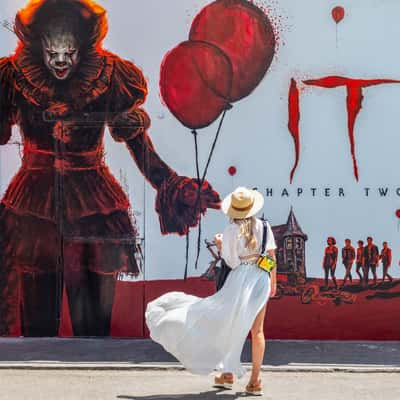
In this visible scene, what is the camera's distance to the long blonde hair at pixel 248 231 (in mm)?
8336

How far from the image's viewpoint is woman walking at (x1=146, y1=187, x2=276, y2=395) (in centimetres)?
821

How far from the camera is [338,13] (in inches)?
425

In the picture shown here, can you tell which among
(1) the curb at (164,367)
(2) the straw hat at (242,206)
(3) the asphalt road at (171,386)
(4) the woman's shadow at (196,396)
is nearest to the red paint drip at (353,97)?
(1) the curb at (164,367)

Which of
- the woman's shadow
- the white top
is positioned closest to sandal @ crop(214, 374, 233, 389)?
the woman's shadow

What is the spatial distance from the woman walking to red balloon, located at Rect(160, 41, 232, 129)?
270 cm

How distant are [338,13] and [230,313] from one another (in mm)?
4121

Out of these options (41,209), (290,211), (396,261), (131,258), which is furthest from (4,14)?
(396,261)

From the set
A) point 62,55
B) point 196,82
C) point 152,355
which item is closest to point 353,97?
point 196,82

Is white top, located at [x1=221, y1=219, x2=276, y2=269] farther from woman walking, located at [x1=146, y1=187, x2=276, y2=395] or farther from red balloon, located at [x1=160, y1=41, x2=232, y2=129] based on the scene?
red balloon, located at [x1=160, y1=41, x2=232, y2=129]

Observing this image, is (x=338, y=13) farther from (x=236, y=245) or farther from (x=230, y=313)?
(x=230, y=313)

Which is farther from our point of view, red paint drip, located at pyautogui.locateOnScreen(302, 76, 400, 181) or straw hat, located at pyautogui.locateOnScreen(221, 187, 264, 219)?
red paint drip, located at pyautogui.locateOnScreen(302, 76, 400, 181)

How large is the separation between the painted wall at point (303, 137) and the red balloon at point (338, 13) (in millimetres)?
44

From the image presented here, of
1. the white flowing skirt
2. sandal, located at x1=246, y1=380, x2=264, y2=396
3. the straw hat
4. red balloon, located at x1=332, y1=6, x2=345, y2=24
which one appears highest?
red balloon, located at x1=332, y1=6, x2=345, y2=24

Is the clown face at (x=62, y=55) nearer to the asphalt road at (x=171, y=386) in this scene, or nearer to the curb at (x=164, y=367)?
the curb at (x=164, y=367)
